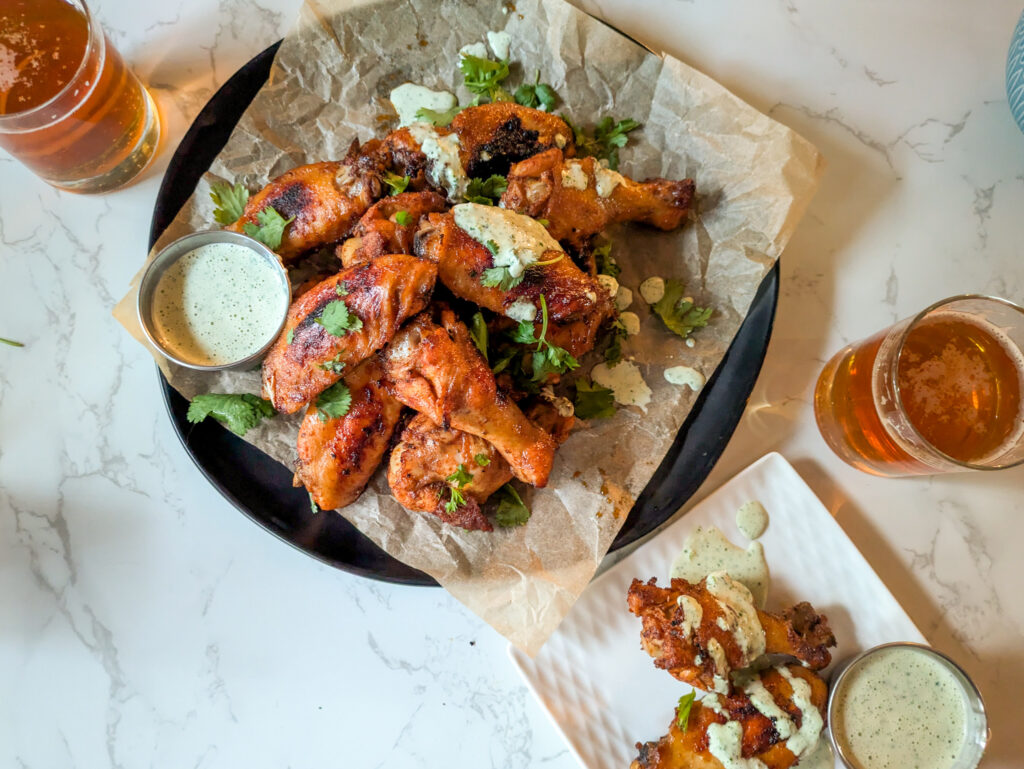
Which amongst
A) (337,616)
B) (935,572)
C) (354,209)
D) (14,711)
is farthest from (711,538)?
(14,711)

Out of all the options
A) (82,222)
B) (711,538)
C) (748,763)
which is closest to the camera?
(748,763)

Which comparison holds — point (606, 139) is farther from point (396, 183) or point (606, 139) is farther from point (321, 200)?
point (321, 200)

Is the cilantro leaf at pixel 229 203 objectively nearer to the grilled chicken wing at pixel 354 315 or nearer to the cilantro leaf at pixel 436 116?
the grilled chicken wing at pixel 354 315

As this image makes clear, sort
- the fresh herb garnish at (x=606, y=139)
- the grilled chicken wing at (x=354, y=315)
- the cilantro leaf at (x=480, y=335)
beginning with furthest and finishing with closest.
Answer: the fresh herb garnish at (x=606, y=139) < the cilantro leaf at (x=480, y=335) < the grilled chicken wing at (x=354, y=315)

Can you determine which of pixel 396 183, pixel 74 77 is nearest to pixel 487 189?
pixel 396 183

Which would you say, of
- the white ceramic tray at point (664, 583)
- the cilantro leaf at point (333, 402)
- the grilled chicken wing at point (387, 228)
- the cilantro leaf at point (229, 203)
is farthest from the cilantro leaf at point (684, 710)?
the cilantro leaf at point (229, 203)

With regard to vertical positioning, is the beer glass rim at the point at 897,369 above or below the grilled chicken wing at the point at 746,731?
above

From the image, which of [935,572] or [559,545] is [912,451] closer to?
[935,572]

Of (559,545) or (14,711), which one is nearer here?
(559,545)
